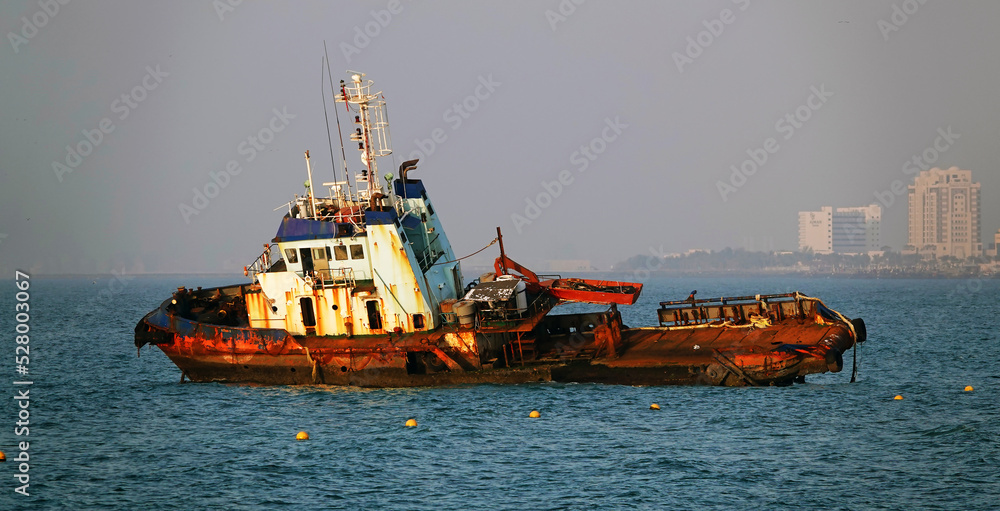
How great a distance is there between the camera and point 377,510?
19391mm

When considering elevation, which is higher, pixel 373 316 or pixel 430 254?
pixel 430 254

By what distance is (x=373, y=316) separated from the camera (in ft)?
103

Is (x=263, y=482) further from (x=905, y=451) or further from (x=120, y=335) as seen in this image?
(x=120, y=335)

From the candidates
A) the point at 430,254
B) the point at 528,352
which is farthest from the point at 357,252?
the point at 528,352

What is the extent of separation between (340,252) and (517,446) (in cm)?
1069

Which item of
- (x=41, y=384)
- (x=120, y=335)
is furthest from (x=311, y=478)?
(x=120, y=335)

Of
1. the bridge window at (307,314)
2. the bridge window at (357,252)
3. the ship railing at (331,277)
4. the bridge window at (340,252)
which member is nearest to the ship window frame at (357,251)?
the bridge window at (357,252)

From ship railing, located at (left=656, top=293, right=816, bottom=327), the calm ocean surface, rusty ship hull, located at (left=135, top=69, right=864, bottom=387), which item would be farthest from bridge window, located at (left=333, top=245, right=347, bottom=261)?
Answer: ship railing, located at (left=656, top=293, right=816, bottom=327)

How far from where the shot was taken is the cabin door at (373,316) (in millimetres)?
31219

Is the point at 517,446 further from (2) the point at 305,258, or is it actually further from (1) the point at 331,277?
(2) the point at 305,258

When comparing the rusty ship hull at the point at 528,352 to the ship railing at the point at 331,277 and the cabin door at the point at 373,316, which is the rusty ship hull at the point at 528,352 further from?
the ship railing at the point at 331,277

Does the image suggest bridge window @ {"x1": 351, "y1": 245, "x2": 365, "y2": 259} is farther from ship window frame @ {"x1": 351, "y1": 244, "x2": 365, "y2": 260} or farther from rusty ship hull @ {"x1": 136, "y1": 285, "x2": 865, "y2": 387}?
rusty ship hull @ {"x1": 136, "y1": 285, "x2": 865, "y2": 387}

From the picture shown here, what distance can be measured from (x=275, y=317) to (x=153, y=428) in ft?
20.8

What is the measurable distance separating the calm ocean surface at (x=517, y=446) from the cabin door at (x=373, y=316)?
2.30 m
